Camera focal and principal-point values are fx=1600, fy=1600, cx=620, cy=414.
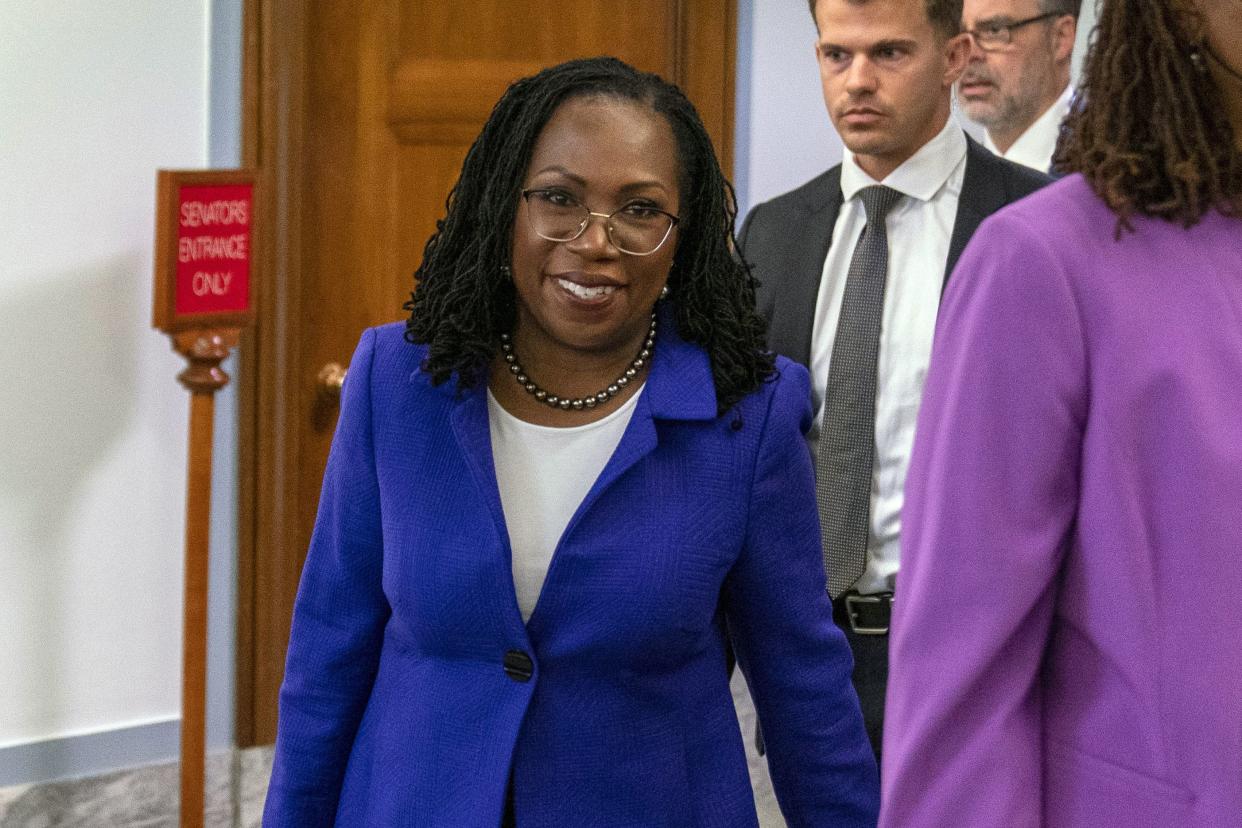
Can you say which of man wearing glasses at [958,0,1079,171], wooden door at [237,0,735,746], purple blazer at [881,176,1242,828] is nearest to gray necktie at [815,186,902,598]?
purple blazer at [881,176,1242,828]

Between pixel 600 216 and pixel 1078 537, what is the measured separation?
2.06 ft

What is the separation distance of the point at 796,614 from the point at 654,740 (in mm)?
195

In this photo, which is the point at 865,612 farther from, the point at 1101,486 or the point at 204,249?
the point at 204,249

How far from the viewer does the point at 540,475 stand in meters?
1.60

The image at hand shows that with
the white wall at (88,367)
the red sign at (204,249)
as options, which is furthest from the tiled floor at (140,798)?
the red sign at (204,249)

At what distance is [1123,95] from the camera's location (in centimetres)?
113

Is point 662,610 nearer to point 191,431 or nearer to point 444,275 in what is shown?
point 444,275

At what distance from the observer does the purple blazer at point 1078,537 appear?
1.07 metres

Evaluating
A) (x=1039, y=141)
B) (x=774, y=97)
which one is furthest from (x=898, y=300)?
(x=774, y=97)

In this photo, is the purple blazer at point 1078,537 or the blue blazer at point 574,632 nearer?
the purple blazer at point 1078,537

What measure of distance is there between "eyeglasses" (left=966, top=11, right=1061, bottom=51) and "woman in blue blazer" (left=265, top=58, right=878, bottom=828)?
71.7 inches

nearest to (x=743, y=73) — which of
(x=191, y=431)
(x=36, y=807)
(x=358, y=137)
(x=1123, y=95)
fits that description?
(x=358, y=137)

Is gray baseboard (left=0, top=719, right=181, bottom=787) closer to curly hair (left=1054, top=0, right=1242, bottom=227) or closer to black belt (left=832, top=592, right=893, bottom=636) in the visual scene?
black belt (left=832, top=592, right=893, bottom=636)

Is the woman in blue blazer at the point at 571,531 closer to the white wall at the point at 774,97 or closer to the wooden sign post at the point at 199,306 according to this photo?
the wooden sign post at the point at 199,306
